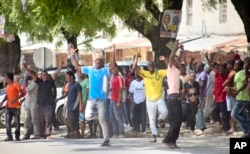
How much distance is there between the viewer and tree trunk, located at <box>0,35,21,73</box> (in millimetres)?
25938

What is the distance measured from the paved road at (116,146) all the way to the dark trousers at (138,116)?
4.05 ft

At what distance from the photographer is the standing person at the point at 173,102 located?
14.2 meters

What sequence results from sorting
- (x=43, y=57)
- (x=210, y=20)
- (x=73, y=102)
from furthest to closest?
(x=210, y=20) < (x=43, y=57) < (x=73, y=102)

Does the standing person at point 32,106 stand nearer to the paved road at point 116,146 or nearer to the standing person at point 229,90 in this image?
the paved road at point 116,146

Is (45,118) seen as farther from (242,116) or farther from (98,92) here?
(242,116)

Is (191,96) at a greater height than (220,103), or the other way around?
(191,96)

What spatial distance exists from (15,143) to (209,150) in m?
4.92

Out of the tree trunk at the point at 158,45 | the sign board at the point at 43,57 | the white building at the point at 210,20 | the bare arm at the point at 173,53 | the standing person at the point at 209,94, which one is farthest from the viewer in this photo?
the white building at the point at 210,20

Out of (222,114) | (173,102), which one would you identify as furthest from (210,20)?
(173,102)

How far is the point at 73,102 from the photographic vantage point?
17641 millimetres

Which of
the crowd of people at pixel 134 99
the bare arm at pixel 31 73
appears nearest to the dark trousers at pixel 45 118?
the crowd of people at pixel 134 99

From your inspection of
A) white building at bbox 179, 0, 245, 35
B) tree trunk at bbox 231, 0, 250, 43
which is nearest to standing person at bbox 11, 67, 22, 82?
tree trunk at bbox 231, 0, 250, 43

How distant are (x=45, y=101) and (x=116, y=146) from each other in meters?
3.04

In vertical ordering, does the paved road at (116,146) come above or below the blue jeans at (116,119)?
below
